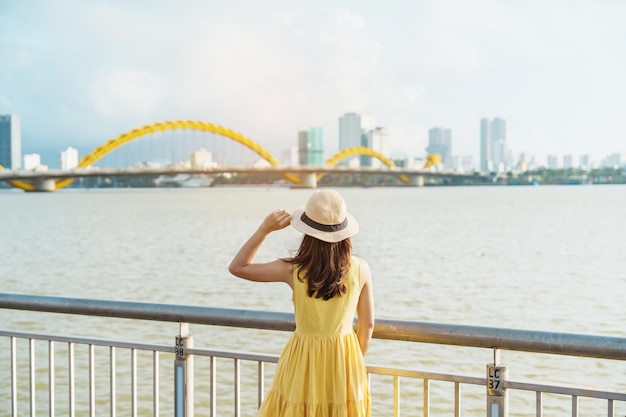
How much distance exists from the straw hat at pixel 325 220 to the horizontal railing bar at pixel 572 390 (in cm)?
75

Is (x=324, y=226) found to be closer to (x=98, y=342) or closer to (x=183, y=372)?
(x=183, y=372)

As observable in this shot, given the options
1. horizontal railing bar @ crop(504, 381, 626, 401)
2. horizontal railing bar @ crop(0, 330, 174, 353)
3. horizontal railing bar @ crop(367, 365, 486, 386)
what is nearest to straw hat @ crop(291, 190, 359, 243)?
horizontal railing bar @ crop(367, 365, 486, 386)

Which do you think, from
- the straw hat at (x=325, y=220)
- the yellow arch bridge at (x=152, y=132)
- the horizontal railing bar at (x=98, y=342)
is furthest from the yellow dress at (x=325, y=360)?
the yellow arch bridge at (x=152, y=132)

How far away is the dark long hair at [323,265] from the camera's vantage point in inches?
104

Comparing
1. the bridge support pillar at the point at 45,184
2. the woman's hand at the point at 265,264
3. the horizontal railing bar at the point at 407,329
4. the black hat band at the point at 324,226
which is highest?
the bridge support pillar at the point at 45,184

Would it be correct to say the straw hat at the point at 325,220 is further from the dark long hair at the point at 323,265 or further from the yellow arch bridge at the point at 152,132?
the yellow arch bridge at the point at 152,132

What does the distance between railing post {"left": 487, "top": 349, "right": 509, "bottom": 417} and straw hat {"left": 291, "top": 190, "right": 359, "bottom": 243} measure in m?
0.66

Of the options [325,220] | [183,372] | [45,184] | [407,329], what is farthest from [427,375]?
[45,184]

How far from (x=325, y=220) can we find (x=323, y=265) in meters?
0.15

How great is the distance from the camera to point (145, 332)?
13.1 meters

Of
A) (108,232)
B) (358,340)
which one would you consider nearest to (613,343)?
(358,340)

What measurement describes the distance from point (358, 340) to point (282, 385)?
304mm

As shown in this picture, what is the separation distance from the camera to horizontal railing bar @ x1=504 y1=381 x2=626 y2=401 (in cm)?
259

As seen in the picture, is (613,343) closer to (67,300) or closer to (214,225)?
(67,300)
